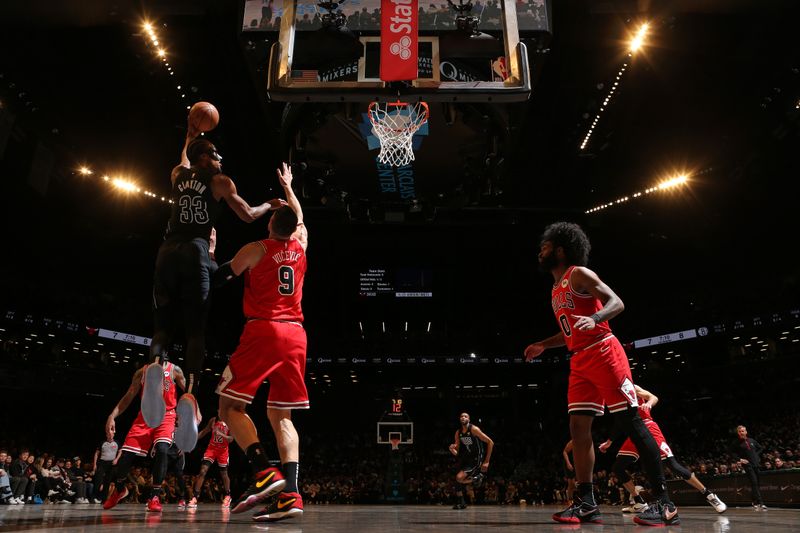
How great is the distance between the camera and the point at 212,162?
4.50 m

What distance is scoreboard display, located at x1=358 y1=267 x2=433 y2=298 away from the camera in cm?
2164

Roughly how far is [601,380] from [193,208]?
3.18 m

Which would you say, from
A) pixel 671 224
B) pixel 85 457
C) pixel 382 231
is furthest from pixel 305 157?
pixel 85 457

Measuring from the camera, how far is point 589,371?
473 centimetres

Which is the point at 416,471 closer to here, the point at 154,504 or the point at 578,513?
the point at 154,504

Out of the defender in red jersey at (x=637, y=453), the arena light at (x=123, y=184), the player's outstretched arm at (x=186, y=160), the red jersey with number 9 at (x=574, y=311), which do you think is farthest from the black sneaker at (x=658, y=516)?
the arena light at (x=123, y=184)

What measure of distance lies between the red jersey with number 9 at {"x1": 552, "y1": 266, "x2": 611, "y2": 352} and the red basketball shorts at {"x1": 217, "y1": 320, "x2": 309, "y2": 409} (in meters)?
2.04

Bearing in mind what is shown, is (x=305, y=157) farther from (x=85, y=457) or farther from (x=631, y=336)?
(x=631, y=336)

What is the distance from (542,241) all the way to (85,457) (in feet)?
66.4

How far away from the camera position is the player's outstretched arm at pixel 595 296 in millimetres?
4254

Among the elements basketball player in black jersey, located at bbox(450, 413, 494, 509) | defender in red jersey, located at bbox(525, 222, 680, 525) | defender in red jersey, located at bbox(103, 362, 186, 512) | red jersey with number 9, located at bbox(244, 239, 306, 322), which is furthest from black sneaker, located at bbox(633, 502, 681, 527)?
basketball player in black jersey, located at bbox(450, 413, 494, 509)

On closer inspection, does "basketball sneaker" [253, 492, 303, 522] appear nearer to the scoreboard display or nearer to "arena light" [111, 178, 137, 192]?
"arena light" [111, 178, 137, 192]

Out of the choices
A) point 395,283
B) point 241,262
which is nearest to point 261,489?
point 241,262

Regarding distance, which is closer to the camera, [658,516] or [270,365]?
[270,365]
